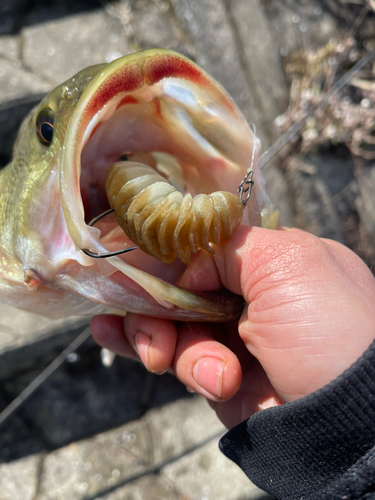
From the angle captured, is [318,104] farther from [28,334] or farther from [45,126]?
[28,334]

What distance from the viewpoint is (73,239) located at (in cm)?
84

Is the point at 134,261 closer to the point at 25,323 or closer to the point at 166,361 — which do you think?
the point at 166,361

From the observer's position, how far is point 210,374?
1047 millimetres

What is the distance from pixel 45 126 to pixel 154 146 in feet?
0.95

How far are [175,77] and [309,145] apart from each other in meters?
1.62

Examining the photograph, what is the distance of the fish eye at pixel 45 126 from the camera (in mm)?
952

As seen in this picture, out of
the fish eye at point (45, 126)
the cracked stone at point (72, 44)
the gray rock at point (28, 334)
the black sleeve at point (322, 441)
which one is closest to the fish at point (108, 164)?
the fish eye at point (45, 126)

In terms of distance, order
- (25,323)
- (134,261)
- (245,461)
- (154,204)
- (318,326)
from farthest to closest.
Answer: (25,323), (245,461), (134,261), (318,326), (154,204)

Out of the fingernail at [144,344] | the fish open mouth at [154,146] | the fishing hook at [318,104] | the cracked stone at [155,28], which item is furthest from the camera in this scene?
the cracked stone at [155,28]

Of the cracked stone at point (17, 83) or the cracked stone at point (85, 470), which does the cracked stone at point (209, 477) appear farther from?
the cracked stone at point (17, 83)

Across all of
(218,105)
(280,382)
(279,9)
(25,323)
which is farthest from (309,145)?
(25,323)

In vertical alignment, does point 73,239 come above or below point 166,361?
above

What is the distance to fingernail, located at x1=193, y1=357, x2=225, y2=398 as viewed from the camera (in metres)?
1.03

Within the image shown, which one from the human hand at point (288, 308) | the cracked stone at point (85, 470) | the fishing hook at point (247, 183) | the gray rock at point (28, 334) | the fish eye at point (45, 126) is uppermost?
the fish eye at point (45, 126)
